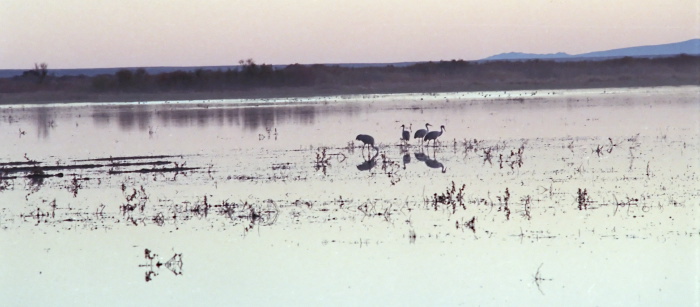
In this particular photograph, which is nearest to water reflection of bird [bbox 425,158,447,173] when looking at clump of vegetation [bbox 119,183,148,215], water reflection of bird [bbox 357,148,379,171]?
water reflection of bird [bbox 357,148,379,171]

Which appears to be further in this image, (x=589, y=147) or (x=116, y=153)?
(x=116, y=153)

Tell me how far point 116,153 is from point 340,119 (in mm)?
11031

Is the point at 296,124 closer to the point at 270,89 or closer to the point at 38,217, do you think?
the point at 38,217

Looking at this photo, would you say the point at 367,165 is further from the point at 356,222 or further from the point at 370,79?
the point at 370,79

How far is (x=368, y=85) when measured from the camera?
59.5 m

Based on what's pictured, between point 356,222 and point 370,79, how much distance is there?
50.2 meters

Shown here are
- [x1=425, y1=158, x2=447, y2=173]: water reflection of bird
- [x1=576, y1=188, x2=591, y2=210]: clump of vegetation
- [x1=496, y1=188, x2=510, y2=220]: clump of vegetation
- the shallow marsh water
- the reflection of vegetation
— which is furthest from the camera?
the reflection of vegetation

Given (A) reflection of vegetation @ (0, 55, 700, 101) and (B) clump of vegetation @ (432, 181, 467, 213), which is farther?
(A) reflection of vegetation @ (0, 55, 700, 101)

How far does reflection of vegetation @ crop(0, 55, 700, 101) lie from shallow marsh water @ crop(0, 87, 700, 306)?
116ft

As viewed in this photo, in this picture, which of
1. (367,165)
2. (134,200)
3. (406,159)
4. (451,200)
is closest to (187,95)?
(406,159)

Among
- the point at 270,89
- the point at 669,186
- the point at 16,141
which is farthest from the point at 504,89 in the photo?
the point at 669,186

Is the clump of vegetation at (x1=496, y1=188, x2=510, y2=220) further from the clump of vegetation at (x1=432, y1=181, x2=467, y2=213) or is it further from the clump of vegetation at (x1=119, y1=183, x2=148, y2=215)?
the clump of vegetation at (x1=119, y1=183, x2=148, y2=215)

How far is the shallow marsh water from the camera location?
8.61 m

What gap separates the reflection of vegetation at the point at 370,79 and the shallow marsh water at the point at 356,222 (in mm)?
35205
